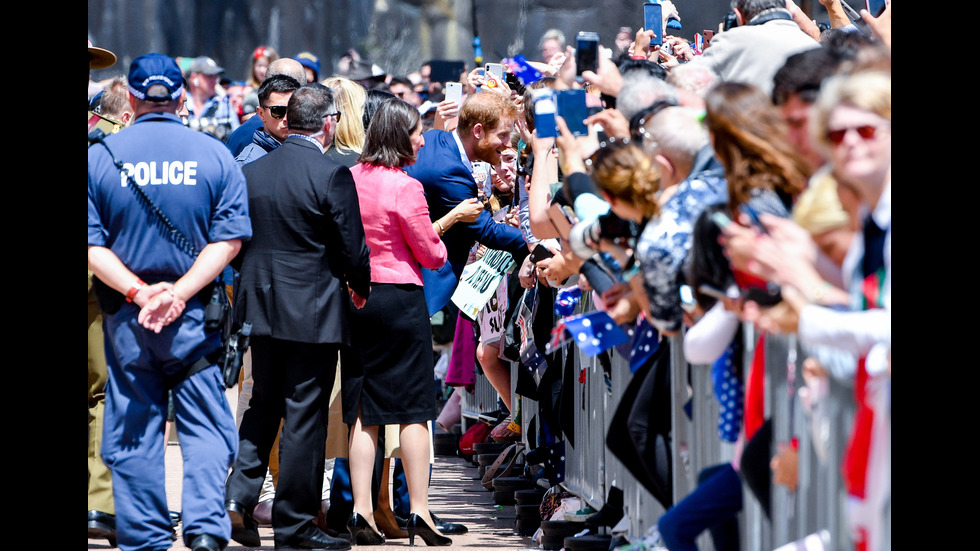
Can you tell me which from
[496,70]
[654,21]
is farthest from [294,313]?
[496,70]

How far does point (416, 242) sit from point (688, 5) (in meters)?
6.13

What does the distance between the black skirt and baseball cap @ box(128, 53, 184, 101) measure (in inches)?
55.0

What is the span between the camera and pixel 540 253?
6027 mm

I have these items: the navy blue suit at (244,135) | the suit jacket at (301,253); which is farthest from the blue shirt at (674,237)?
the navy blue suit at (244,135)

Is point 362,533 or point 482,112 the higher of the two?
point 482,112

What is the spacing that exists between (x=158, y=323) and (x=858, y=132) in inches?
127

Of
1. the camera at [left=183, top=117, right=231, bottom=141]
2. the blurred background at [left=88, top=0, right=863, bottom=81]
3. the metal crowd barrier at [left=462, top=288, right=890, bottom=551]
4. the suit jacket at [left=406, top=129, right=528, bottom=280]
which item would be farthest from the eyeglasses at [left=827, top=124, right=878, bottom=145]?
the blurred background at [left=88, top=0, right=863, bottom=81]

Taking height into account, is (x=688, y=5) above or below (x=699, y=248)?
above

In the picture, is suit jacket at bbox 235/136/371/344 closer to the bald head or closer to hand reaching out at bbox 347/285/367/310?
hand reaching out at bbox 347/285/367/310

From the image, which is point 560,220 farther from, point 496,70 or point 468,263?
point 496,70

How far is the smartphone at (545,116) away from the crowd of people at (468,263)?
1cm
